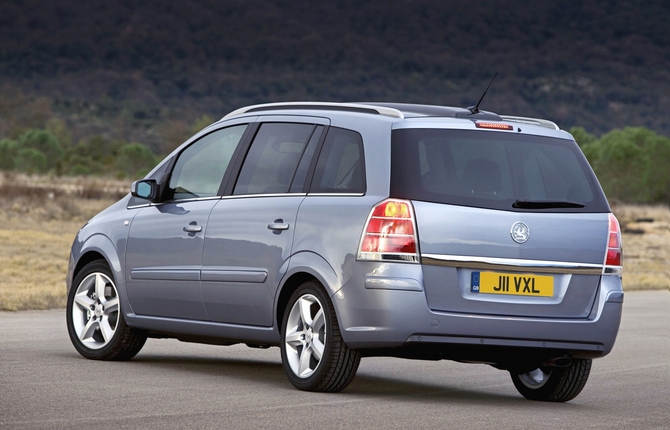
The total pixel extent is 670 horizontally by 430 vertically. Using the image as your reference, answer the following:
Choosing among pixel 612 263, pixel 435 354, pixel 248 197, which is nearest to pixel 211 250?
pixel 248 197

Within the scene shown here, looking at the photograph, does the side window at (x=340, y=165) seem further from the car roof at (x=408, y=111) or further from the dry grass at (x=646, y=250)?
the dry grass at (x=646, y=250)

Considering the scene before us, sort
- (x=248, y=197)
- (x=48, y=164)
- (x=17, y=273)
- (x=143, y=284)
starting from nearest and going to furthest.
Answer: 1. (x=248, y=197)
2. (x=143, y=284)
3. (x=17, y=273)
4. (x=48, y=164)

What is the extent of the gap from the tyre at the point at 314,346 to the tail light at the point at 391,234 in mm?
527

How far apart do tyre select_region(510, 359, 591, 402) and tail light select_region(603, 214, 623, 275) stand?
30.4 inches

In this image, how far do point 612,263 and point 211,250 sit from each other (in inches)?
109

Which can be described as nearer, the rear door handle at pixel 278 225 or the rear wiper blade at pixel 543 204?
the rear wiper blade at pixel 543 204

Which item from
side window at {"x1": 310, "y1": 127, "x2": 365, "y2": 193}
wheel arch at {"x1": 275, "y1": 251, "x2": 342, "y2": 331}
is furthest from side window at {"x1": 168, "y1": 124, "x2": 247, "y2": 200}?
wheel arch at {"x1": 275, "y1": 251, "x2": 342, "y2": 331}

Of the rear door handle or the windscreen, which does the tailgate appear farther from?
the rear door handle

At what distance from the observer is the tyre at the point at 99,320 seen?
9852 mm

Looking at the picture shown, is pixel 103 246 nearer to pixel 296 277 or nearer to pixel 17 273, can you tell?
pixel 296 277

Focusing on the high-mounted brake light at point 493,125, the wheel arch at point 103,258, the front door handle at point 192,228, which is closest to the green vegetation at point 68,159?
the wheel arch at point 103,258

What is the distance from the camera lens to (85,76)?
646ft

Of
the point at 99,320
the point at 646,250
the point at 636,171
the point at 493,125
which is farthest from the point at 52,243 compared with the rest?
the point at 636,171

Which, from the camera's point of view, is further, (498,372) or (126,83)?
(126,83)
